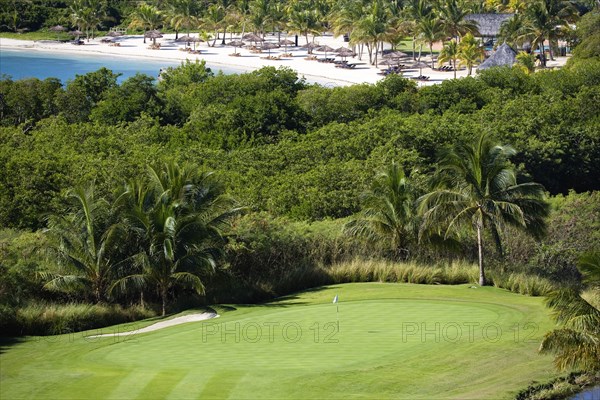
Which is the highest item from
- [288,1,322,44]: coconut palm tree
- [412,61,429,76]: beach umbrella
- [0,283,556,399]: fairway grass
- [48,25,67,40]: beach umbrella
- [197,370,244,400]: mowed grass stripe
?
[288,1,322,44]: coconut palm tree

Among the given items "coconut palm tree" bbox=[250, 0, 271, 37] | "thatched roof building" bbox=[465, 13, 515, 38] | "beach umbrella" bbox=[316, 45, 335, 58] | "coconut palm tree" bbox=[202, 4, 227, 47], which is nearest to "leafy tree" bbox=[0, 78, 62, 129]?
"beach umbrella" bbox=[316, 45, 335, 58]

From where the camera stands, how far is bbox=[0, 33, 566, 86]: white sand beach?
79562 millimetres

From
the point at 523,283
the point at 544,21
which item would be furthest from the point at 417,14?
the point at 523,283

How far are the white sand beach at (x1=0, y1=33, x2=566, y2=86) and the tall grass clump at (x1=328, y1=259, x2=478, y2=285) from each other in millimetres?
48819

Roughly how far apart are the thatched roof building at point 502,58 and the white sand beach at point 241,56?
10.2 feet

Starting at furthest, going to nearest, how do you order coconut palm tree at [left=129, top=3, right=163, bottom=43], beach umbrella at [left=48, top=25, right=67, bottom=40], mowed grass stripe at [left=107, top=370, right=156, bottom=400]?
beach umbrella at [left=48, top=25, right=67, bottom=40]
coconut palm tree at [left=129, top=3, right=163, bottom=43]
mowed grass stripe at [left=107, top=370, right=156, bottom=400]

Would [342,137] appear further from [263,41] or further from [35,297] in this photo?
[263,41]

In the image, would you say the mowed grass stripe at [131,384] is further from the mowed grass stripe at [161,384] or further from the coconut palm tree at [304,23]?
the coconut palm tree at [304,23]

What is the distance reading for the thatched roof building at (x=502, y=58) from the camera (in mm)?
74938

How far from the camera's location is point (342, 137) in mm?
43656

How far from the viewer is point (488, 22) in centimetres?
9619

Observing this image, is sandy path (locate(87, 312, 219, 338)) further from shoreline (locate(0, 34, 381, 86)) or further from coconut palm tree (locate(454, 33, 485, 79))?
shoreline (locate(0, 34, 381, 86))

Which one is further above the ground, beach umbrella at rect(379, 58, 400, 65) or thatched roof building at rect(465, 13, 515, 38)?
thatched roof building at rect(465, 13, 515, 38)

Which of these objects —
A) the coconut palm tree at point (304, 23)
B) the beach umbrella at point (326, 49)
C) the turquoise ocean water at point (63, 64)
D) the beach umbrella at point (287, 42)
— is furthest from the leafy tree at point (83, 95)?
the beach umbrella at point (287, 42)
